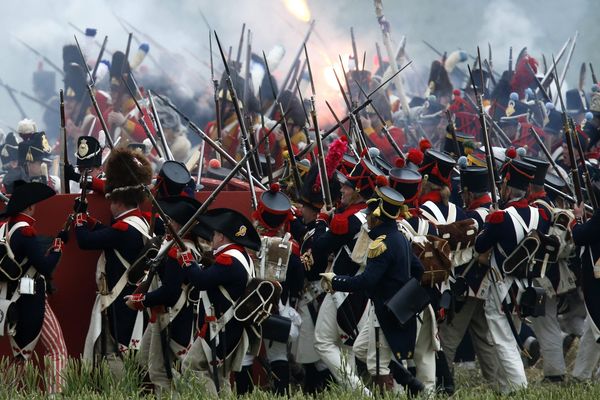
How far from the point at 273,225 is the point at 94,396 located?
209 centimetres

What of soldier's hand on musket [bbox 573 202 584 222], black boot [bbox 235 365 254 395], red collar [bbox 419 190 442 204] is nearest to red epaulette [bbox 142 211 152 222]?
black boot [bbox 235 365 254 395]

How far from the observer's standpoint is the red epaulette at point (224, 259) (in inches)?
319

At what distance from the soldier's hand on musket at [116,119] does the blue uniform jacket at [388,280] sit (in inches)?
405

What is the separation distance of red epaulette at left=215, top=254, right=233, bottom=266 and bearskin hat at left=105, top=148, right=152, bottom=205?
1.18 meters

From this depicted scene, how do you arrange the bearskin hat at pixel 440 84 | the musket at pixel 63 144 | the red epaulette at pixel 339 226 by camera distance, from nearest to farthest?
the red epaulette at pixel 339 226 → the musket at pixel 63 144 → the bearskin hat at pixel 440 84

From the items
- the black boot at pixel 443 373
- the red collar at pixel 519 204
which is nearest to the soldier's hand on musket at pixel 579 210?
the red collar at pixel 519 204

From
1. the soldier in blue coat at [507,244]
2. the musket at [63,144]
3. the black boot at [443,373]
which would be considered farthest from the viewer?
the soldier in blue coat at [507,244]

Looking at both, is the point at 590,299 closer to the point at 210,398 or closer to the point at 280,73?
the point at 210,398

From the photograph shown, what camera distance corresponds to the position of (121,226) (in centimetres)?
899

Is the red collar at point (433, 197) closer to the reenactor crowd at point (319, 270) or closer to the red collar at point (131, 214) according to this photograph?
the reenactor crowd at point (319, 270)

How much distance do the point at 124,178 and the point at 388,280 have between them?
1993mm

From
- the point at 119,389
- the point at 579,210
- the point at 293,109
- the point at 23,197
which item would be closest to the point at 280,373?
the point at 119,389

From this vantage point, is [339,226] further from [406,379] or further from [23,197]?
[23,197]

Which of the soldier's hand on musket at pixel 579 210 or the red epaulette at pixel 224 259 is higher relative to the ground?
the soldier's hand on musket at pixel 579 210
